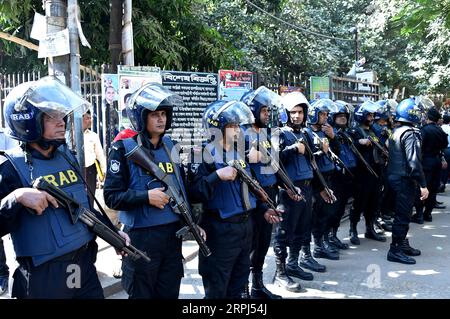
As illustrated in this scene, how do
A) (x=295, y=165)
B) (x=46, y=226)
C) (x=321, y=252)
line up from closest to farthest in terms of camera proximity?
(x=46, y=226), (x=295, y=165), (x=321, y=252)

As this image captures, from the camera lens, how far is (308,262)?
5605 mm

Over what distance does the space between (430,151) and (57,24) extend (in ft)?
21.9

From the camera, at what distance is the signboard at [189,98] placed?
20.9 ft

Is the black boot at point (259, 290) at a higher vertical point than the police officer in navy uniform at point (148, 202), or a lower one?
lower

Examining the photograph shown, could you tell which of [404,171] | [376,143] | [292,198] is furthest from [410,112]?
[292,198]

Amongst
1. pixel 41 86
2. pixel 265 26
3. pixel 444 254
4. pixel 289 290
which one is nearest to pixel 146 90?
pixel 41 86

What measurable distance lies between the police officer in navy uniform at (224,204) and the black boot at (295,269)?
5.26 feet

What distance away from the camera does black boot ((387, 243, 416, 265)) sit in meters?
5.83

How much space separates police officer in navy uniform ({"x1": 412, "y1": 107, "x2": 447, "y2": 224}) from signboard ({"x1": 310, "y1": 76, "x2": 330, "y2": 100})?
1966 millimetres

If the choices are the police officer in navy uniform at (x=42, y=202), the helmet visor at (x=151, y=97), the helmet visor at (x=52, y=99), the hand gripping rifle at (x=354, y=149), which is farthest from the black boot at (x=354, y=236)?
the helmet visor at (x=52, y=99)

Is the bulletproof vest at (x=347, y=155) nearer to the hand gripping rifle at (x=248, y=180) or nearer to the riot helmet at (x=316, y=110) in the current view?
the riot helmet at (x=316, y=110)

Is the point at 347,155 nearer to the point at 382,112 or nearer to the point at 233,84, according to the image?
the point at 382,112

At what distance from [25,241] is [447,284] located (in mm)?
4545

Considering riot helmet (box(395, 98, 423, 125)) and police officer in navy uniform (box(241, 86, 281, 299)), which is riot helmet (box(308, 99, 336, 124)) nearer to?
riot helmet (box(395, 98, 423, 125))
